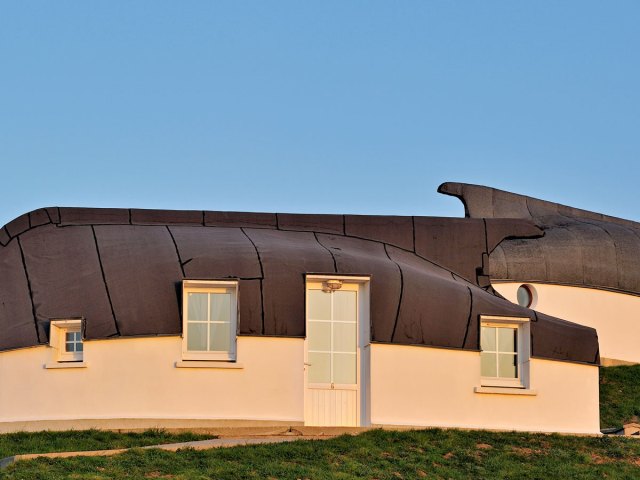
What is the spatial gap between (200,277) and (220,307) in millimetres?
689

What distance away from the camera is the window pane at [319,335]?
25422mm

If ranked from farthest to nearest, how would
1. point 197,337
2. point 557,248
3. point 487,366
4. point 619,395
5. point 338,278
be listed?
point 557,248, point 619,395, point 487,366, point 338,278, point 197,337

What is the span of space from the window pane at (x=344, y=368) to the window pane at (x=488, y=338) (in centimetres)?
269

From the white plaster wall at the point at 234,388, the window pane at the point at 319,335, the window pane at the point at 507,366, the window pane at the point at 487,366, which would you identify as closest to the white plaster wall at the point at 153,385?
the white plaster wall at the point at 234,388

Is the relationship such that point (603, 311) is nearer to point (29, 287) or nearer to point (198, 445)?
point (29, 287)

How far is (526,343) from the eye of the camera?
2608cm

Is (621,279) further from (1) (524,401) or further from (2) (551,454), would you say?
(2) (551,454)

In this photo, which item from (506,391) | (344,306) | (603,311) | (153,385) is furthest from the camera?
(603,311)

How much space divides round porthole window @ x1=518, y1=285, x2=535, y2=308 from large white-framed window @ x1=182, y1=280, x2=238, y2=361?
1440 centimetres

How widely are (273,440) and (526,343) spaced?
5.92 m

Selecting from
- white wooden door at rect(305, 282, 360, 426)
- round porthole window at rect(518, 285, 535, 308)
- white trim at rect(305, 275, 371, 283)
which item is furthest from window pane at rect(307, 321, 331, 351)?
round porthole window at rect(518, 285, 535, 308)

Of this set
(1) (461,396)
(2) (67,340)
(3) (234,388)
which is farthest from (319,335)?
(2) (67,340)

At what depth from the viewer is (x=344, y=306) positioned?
1011 inches

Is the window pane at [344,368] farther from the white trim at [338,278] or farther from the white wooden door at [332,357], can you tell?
the white trim at [338,278]
